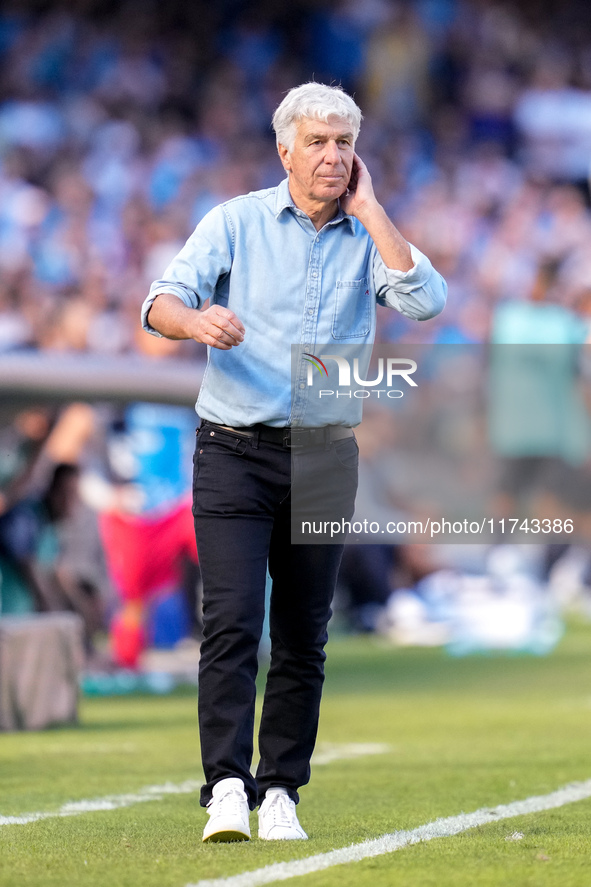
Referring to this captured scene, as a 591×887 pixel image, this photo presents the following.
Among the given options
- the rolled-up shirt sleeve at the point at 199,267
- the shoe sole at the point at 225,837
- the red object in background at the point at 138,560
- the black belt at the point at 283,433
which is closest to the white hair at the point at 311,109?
the rolled-up shirt sleeve at the point at 199,267

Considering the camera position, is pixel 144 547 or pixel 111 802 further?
pixel 144 547

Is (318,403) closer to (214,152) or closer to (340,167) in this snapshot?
(340,167)

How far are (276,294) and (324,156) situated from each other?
383mm

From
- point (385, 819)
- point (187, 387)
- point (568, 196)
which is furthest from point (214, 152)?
point (385, 819)

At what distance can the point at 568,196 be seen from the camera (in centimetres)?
1794

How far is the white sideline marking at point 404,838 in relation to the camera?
3504mm

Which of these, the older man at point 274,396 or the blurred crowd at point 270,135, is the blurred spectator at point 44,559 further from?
the older man at point 274,396

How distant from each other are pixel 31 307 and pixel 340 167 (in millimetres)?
10837

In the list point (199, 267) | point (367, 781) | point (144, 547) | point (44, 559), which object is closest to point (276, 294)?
point (199, 267)

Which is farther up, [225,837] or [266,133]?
[266,133]

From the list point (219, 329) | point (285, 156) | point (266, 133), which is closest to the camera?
point (219, 329)

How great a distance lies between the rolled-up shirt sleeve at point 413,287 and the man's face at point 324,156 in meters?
0.25

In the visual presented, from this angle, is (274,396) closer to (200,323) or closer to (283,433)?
(283,433)

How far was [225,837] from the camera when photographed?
13.3ft
